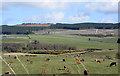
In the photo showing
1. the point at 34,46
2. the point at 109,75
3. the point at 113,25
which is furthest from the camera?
the point at 113,25

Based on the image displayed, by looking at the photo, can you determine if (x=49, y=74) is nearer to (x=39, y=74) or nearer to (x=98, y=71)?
(x=39, y=74)

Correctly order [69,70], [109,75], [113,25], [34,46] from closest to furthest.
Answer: [109,75], [69,70], [34,46], [113,25]

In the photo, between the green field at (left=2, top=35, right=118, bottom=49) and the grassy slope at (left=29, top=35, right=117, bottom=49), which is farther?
the grassy slope at (left=29, top=35, right=117, bottom=49)

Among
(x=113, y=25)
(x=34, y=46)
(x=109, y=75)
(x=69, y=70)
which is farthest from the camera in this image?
(x=113, y=25)

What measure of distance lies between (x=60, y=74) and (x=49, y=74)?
119cm

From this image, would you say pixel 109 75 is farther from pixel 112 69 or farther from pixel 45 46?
pixel 45 46

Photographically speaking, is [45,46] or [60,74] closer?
[60,74]

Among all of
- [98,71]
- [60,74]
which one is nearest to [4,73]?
[60,74]

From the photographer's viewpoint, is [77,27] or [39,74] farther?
[77,27]

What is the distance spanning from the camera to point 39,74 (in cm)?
2750

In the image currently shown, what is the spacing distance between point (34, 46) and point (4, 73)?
163 feet

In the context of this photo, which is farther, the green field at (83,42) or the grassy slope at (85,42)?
the grassy slope at (85,42)

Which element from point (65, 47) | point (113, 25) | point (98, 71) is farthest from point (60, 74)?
point (113, 25)

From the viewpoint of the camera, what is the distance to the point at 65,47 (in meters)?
76.6
